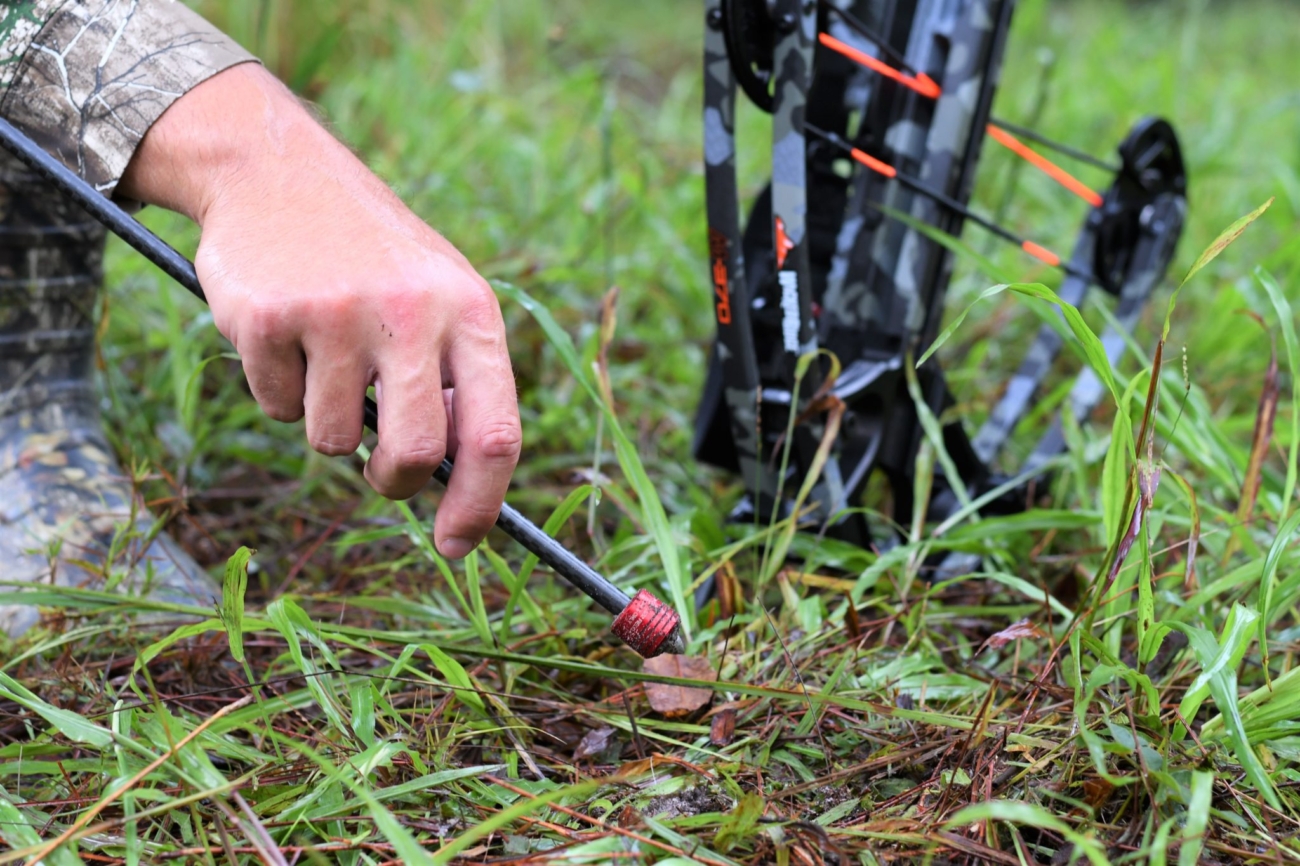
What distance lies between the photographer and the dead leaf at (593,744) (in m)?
1.01

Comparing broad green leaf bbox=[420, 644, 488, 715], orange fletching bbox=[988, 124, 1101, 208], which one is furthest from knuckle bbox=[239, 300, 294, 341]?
orange fletching bbox=[988, 124, 1101, 208]

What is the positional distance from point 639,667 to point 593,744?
0.14 metres

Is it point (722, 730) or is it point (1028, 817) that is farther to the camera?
point (722, 730)

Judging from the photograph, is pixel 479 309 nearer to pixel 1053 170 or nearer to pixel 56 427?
pixel 56 427

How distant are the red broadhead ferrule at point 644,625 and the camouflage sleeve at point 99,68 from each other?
0.61 m

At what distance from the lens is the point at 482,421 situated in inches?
32.3

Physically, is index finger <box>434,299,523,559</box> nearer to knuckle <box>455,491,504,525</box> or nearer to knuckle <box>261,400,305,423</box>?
knuckle <box>455,491,504,525</box>

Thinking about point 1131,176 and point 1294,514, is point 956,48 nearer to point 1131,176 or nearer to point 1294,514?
point 1131,176

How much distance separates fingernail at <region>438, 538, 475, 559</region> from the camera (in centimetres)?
88

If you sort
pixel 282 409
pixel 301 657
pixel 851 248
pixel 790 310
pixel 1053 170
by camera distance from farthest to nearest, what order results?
pixel 1053 170, pixel 851 248, pixel 790 310, pixel 301 657, pixel 282 409

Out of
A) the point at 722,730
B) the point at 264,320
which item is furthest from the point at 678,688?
the point at 264,320

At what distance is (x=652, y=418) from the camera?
1.81 metres

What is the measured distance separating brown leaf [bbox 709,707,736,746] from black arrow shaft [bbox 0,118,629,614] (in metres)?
0.16

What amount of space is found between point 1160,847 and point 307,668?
696 mm
